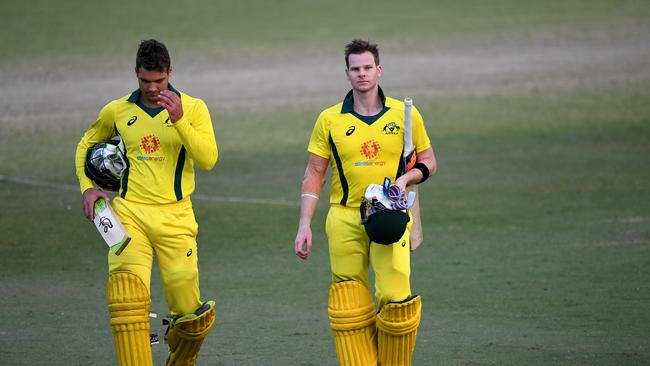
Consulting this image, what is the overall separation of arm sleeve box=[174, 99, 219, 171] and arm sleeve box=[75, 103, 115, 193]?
0.49m

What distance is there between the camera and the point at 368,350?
7.81 m

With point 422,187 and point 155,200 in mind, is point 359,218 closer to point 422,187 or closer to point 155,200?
point 155,200

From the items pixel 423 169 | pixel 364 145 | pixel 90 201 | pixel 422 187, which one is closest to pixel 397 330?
pixel 423 169

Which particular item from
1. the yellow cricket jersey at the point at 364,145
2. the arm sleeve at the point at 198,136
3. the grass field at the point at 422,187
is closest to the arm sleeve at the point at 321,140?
the yellow cricket jersey at the point at 364,145

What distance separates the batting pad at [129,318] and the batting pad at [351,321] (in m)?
1.05

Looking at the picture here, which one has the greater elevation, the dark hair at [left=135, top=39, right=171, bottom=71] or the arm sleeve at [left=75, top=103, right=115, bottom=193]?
the dark hair at [left=135, top=39, right=171, bottom=71]

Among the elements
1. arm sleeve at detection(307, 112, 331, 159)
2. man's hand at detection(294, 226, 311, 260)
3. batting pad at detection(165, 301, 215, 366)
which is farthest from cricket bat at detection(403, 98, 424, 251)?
batting pad at detection(165, 301, 215, 366)

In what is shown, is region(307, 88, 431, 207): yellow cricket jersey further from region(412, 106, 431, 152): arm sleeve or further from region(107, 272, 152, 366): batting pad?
region(107, 272, 152, 366): batting pad

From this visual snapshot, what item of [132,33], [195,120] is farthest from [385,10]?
[195,120]

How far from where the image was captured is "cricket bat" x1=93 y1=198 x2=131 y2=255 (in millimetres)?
7809

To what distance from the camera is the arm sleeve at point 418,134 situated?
7871 mm

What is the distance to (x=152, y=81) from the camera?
26.1 feet

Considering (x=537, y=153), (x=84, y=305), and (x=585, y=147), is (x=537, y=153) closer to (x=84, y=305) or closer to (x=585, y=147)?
(x=585, y=147)

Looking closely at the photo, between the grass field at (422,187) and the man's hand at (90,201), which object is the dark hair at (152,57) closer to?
the man's hand at (90,201)
